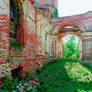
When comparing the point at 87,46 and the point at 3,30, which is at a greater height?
the point at 3,30

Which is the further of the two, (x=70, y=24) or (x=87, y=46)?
(x=70, y=24)

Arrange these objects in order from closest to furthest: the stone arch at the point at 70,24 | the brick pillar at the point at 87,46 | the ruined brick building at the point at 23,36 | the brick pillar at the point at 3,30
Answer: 1. the brick pillar at the point at 3,30
2. the ruined brick building at the point at 23,36
3. the brick pillar at the point at 87,46
4. the stone arch at the point at 70,24

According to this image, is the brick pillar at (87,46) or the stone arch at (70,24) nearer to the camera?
the brick pillar at (87,46)

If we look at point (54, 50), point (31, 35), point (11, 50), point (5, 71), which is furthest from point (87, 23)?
point (5, 71)

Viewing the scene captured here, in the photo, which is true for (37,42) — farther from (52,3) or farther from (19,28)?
(52,3)

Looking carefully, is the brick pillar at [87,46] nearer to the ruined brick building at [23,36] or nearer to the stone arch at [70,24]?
the ruined brick building at [23,36]

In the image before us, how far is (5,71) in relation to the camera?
4523 mm

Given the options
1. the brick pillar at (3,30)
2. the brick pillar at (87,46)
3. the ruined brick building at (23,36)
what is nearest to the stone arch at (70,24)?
the ruined brick building at (23,36)

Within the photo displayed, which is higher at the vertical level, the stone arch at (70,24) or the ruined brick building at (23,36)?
the stone arch at (70,24)

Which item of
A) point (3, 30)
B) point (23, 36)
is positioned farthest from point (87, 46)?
point (3, 30)

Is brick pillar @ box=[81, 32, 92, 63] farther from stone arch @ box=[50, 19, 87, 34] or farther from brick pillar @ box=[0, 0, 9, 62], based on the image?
brick pillar @ box=[0, 0, 9, 62]

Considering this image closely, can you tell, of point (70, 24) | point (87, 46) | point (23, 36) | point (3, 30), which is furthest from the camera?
point (70, 24)

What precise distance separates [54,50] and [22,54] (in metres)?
7.82

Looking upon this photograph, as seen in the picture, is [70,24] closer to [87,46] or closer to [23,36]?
[87,46]
